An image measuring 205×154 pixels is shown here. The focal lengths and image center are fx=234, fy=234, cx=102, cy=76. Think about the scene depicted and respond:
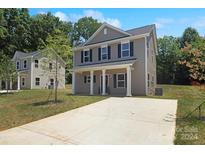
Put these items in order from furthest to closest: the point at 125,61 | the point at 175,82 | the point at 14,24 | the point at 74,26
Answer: the point at 74,26, the point at 14,24, the point at 175,82, the point at 125,61

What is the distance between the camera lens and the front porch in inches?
825

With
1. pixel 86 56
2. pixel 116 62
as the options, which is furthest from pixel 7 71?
pixel 116 62

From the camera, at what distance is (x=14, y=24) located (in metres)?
50.3

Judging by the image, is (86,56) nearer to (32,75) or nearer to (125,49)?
(125,49)

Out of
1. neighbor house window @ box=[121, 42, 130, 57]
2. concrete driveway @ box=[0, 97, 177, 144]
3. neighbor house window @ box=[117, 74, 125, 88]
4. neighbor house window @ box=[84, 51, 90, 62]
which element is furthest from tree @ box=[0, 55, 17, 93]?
concrete driveway @ box=[0, 97, 177, 144]

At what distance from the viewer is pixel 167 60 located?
45000 mm

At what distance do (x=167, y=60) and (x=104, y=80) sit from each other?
89.5 feet

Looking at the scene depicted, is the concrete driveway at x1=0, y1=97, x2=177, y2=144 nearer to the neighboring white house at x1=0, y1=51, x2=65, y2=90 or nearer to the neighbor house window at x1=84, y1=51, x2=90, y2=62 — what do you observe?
the neighbor house window at x1=84, y1=51, x2=90, y2=62

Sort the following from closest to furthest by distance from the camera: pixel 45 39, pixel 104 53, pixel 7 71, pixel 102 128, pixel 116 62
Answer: pixel 102 128
pixel 116 62
pixel 104 53
pixel 7 71
pixel 45 39

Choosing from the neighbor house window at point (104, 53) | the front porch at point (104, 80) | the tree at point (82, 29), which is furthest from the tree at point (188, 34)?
the front porch at point (104, 80)

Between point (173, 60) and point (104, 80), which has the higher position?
point (173, 60)

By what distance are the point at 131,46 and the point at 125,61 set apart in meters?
1.57
